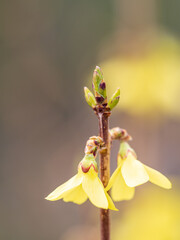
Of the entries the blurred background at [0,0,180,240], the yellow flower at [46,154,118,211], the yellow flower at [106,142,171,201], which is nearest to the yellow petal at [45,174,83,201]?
the yellow flower at [46,154,118,211]

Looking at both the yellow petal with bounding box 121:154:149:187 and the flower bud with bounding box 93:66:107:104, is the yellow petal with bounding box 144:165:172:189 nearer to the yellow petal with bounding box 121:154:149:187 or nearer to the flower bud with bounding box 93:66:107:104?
the yellow petal with bounding box 121:154:149:187

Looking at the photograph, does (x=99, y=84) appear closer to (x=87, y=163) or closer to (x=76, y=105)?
(x=87, y=163)

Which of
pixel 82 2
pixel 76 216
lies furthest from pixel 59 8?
pixel 76 216

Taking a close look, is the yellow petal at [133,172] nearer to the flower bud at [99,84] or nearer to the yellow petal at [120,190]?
the yellow petal at [120,190]

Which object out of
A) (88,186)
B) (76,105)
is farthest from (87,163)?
(76,105)

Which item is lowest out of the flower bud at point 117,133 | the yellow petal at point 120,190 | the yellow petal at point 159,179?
the yellow petal at point 120,190

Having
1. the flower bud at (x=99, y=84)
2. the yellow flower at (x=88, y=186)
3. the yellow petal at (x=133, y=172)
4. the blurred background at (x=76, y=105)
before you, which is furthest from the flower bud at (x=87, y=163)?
the blurred background at (x=76, y=105)

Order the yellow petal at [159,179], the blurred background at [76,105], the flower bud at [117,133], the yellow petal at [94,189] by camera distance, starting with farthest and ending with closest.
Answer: the blurred background at [76,105], the flower bud at [117,133], the yellow petal at [159,179], the yellow petal at [94,189]
